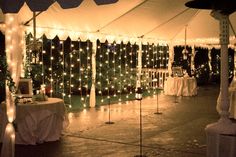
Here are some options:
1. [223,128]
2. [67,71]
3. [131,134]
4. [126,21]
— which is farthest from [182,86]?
[223,128]

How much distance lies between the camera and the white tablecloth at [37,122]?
640cm

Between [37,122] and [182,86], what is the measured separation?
8786 mm

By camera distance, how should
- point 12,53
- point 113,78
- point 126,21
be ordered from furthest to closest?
point 113,78 → point 126,21 → point 12,53

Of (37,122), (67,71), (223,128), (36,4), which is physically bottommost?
(37,122)

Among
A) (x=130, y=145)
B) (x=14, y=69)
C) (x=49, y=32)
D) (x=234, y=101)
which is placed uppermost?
(x=49, y=32)

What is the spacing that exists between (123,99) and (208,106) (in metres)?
3.21

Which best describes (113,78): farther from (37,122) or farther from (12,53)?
(12,53)

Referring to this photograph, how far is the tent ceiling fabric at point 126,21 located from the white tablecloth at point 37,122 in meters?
1.96

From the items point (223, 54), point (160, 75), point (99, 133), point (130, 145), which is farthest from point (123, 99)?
point (223, 54)

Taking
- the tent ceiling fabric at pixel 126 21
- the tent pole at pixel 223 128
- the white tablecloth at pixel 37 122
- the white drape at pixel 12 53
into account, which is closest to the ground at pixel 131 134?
the white tablecloth at pixel 37 122

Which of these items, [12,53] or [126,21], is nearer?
[12,53]

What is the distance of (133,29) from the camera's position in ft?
38.5

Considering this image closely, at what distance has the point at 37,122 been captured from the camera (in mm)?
6496

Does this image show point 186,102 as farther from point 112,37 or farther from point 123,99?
point 112,37
